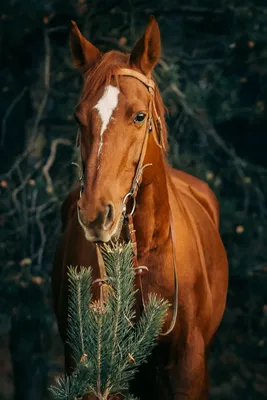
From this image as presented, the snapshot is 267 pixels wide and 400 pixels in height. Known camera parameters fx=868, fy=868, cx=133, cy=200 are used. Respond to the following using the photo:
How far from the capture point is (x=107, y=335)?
2527mm

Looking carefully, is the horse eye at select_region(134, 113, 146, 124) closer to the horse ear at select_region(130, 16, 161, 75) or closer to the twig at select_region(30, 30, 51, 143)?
the horse ear at select_region(130, 16, 161, 75)

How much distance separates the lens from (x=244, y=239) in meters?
6.12

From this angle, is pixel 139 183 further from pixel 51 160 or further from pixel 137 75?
pixel 51 160

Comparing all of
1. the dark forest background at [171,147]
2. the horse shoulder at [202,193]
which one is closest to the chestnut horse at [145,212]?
the horse shoulder at [202,193]

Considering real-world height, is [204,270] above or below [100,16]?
below

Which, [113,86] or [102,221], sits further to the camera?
[113,86]

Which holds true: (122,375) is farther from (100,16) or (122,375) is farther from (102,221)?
(100,16)

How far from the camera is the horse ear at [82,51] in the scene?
3.63 metres

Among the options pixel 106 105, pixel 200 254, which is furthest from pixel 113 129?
pixel 200 254

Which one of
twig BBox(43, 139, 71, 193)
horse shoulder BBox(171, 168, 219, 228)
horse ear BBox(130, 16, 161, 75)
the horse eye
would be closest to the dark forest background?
twig BBox(43, 139, 71, 193)

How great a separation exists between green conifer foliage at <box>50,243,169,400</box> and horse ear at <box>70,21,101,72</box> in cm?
127

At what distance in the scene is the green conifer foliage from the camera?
8.20ft

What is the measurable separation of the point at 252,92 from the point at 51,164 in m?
1.52

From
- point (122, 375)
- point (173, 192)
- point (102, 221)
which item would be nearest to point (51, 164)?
point (173, 192)
